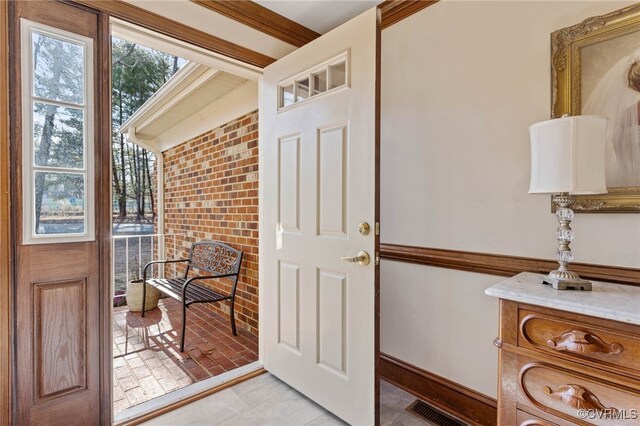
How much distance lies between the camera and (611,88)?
1260 millimetres

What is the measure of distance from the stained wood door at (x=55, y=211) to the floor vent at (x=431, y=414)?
1.67 m

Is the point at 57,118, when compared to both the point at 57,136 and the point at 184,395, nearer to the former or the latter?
the point at 57,136

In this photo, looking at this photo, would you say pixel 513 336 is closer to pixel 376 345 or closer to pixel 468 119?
pixel 376 345

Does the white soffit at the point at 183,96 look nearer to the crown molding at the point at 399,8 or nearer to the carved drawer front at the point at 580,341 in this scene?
the crown molding at the point at 399,8

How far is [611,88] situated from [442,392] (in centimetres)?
172

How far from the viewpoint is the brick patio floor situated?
2121 millimetres

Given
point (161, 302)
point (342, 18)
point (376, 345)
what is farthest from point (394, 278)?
point (161, 302)

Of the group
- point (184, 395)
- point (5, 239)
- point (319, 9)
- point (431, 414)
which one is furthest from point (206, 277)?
point (319, 9)

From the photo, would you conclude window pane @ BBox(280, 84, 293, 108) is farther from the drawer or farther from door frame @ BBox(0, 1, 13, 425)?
the drawer

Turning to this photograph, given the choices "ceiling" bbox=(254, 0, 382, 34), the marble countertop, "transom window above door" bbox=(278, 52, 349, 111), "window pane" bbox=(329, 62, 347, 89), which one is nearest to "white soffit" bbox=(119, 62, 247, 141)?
"ceiling" bbox=(254, 0, 382, 34)

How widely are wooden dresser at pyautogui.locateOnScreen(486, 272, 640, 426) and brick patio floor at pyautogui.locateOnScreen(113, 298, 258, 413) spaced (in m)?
1.94

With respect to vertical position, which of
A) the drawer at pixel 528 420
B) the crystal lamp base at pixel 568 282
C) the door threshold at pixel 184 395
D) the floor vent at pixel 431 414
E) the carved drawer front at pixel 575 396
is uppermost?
the crystal lamp base at pixel 568 282

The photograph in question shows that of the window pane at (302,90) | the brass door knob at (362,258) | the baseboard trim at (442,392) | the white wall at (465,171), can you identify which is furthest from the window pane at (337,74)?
the baseboard trim at (442,392)

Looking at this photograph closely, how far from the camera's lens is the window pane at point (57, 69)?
4.72ft
